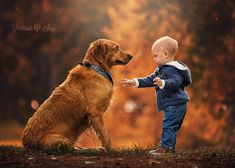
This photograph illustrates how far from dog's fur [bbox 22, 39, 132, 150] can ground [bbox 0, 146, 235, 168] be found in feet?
0.73

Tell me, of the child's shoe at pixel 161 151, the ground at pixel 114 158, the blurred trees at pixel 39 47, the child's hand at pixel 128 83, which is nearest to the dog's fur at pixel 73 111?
the ground at pixel 114 158

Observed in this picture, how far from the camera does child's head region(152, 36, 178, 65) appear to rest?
6.75 metres

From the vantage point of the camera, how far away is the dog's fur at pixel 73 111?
691 centimetres

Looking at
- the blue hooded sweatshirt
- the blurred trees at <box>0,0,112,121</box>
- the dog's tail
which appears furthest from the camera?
the blurred trees at <box>0,0,112,121</box>

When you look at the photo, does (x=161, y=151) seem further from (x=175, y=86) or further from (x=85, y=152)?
(x=85, y=152)

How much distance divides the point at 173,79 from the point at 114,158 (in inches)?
51.7

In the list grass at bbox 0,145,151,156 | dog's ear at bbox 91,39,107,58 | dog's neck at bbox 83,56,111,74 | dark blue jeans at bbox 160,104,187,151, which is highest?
dog's ear at bbox 91,39,107,58

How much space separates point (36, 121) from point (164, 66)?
1893 mm

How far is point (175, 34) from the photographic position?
58.6 ft

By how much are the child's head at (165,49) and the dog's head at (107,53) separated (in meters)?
0.66

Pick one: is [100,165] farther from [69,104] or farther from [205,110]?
[205,110]

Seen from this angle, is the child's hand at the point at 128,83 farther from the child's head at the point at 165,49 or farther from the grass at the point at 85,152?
the grass at the point at 85,152

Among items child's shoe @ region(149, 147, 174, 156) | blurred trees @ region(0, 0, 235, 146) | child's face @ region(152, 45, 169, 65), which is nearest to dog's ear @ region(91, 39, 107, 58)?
child's face @ region(152, 45, 169, 65)

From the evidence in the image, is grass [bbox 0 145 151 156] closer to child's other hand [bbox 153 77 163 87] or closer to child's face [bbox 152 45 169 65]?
child's other hand [bbox 153 77 163 87]
